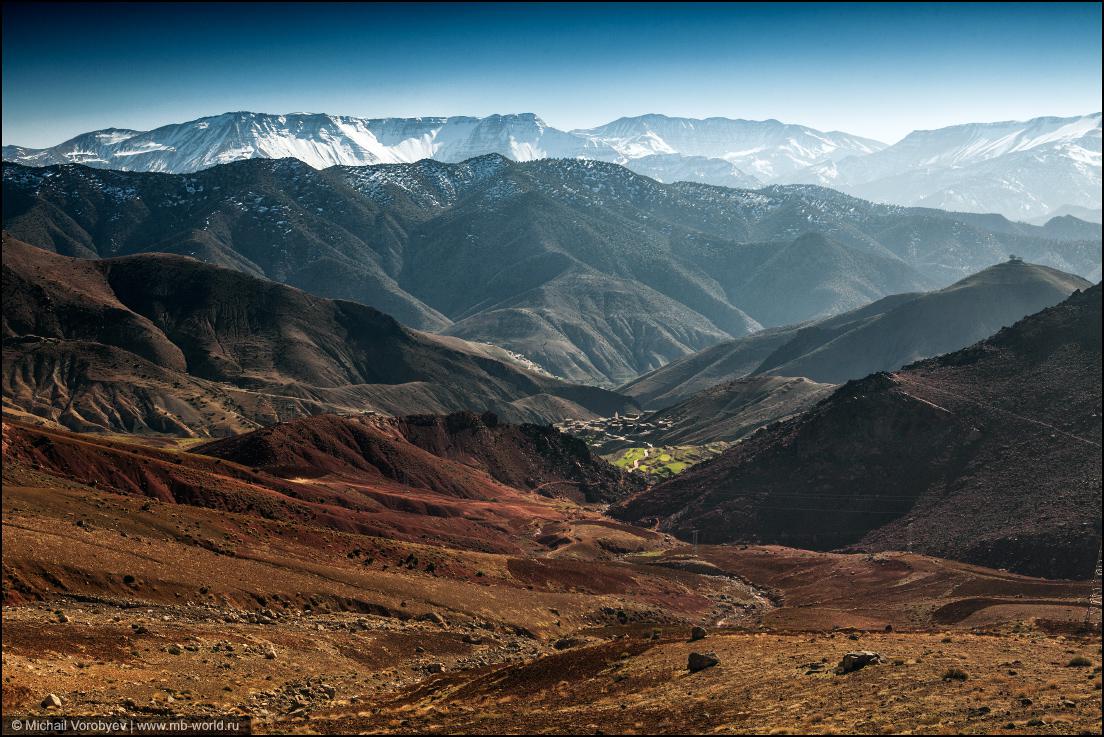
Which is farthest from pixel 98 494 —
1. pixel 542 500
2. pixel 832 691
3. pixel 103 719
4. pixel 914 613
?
pixel 542 500

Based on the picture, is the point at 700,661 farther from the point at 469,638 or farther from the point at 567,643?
the point at 469,638

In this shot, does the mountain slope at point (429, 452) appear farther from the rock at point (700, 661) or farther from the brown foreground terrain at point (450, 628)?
the rock at point (700, 661)

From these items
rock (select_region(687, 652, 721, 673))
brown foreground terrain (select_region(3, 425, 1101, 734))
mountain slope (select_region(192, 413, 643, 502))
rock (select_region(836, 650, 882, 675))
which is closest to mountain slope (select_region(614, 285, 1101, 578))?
brown foreground terrain (select_region(3, 425, 1101, 734))


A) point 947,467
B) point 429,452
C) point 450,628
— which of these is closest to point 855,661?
point 450,628

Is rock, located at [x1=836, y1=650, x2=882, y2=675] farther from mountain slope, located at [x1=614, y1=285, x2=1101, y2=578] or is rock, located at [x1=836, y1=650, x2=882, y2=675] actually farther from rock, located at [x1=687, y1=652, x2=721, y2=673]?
mountain slope, located at [x1=614, y1=285, x2=1101, y2=578]

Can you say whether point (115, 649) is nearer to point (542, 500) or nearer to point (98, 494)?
point (98, 494)
